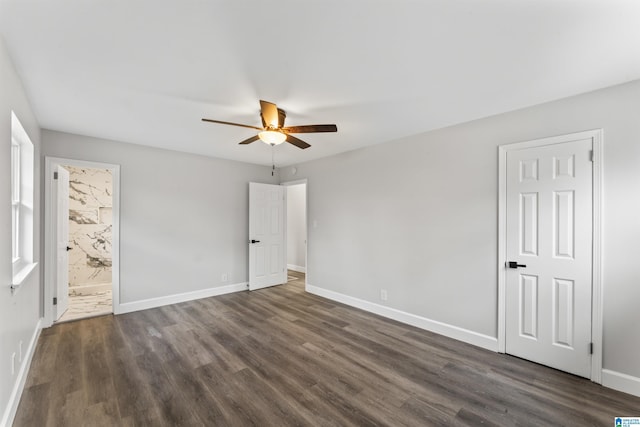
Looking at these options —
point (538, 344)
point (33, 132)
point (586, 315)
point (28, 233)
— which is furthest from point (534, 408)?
point (33, 132)

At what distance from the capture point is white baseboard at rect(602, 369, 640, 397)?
214 cm

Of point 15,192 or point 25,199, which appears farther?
point 25,199

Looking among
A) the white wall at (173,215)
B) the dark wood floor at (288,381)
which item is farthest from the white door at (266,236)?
the dark wood floor at (288,381)

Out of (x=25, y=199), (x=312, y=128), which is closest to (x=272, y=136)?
(x=312, y=128)

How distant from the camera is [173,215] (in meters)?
4.42

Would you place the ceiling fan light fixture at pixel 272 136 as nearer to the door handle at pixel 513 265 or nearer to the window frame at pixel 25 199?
the window frame at pixel 25 199

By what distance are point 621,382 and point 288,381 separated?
8.87 feet

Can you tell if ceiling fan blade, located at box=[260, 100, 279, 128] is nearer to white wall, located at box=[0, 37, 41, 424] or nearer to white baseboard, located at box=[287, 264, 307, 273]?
white wall, located at box=[0, 37, 41, 424]

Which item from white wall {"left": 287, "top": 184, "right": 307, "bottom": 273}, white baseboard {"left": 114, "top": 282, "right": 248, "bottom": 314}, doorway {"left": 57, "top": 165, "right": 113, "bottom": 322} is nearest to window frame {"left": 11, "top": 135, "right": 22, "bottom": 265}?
white baseboard {"left": 114, "top": 282, "right": 248, "bottom": 314}

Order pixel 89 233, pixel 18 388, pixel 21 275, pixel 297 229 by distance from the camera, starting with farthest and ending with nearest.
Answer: pixel 297 229 < pixel 89 233 < pixel 21 275 < pixel 18 388

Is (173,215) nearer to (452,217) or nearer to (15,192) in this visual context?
(15,192)

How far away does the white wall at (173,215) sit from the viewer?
396cm

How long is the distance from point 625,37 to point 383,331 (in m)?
3.26

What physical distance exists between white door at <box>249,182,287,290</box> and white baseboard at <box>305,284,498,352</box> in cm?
128
